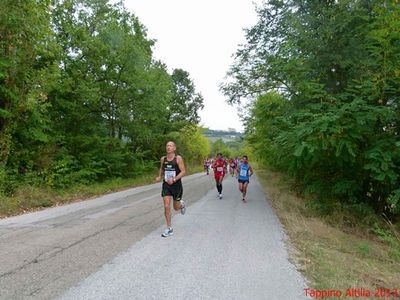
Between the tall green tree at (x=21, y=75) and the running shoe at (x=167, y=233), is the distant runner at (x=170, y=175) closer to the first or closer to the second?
the running shoe at (x=167, y=233)

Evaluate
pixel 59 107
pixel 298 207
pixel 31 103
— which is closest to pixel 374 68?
pixel 298 207

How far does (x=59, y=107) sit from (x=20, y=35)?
647 cm

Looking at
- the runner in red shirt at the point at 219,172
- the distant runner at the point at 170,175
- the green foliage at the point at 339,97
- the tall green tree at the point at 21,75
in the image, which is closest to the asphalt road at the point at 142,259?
the distant runner at the point at 170,175

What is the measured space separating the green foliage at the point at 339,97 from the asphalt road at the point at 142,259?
105 inches

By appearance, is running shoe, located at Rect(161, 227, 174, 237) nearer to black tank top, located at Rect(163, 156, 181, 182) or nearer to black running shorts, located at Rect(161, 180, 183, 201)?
black running shorts, located at Rect(161, 180, 183, 201)

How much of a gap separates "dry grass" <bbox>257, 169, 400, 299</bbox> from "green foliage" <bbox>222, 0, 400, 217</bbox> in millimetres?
1628

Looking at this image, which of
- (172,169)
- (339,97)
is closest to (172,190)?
(172,169)

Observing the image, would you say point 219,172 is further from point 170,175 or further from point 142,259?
point 142,259

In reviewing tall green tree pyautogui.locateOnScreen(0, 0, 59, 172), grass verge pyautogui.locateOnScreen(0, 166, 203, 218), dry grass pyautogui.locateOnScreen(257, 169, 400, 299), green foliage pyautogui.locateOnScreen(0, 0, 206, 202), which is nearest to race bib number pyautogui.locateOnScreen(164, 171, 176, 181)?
dry grass pyautogui.locateOnScreen(257, 169, 400, 299)

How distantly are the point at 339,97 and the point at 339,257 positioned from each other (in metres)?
5.76

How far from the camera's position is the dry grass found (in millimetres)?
5082

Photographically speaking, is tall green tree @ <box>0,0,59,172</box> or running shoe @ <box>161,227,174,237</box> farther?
tall green tree @ <box>0,0,59,172</box>

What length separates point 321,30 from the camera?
Answer: 40.5 feet

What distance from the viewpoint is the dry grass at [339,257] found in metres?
5.08
